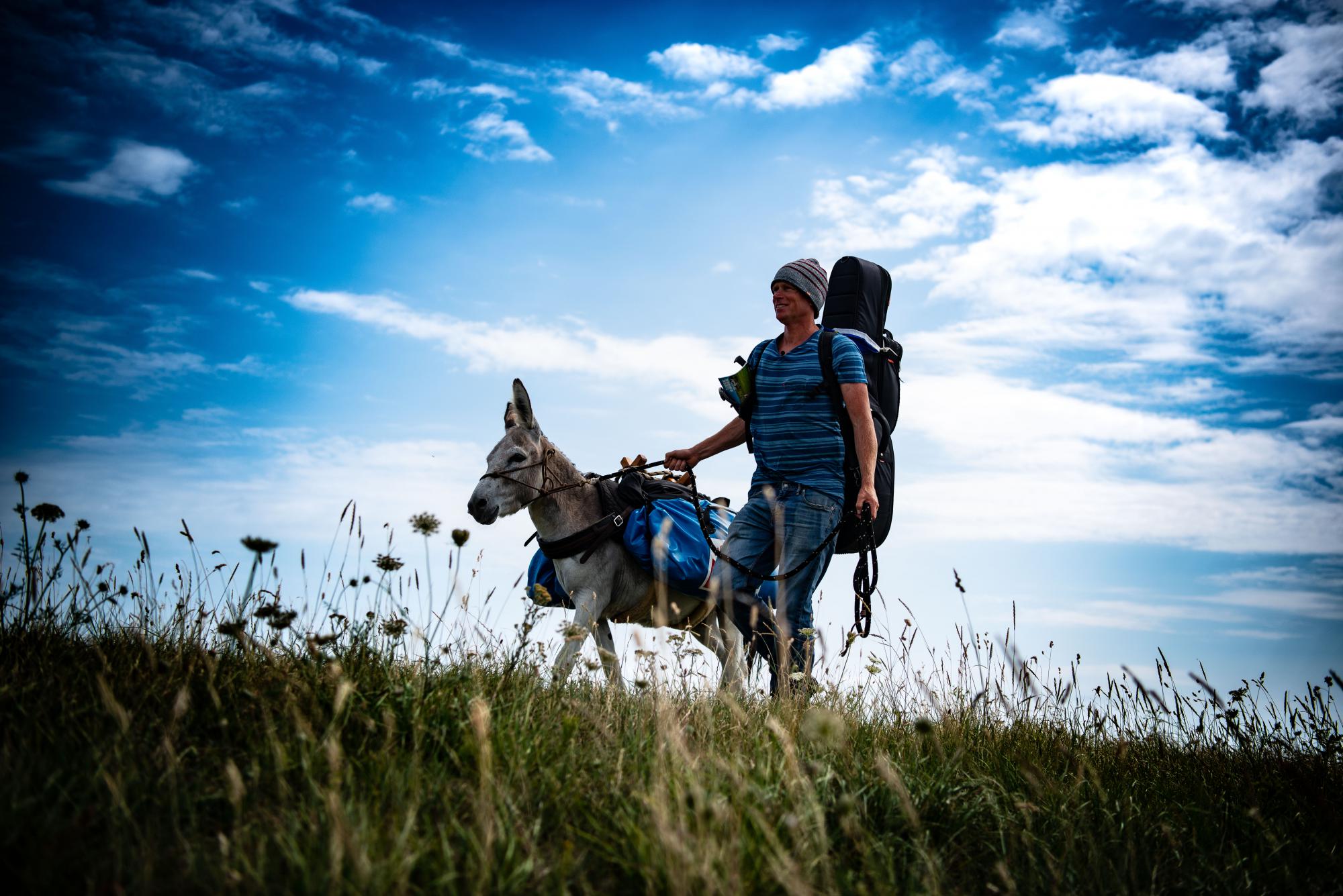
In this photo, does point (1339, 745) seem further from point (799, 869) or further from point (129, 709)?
point (129, 709)

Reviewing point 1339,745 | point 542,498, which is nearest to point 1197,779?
point 1339,745

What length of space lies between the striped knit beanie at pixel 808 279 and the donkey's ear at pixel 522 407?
268 centimetres

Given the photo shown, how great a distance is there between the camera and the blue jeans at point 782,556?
233 inches

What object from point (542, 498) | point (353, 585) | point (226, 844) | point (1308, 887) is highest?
point (542, 498)

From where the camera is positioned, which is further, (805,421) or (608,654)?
(805,421)

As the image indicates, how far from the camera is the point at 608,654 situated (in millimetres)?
5465

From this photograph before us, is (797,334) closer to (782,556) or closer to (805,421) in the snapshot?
(805,421)

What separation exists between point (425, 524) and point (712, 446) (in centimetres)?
288

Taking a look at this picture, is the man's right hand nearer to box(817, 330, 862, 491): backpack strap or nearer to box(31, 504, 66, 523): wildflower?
box(817, 330, 862, 491): backpack strap

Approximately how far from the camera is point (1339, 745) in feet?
19.6

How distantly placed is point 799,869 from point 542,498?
5.23m

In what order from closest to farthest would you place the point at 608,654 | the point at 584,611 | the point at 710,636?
the point at 608,654
the point at 584,611
the point at 710,636

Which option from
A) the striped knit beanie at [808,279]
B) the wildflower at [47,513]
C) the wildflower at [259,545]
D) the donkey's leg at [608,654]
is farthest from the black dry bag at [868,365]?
the wildflower at [47,513]

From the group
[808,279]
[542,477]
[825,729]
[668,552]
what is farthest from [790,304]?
[825,729]
